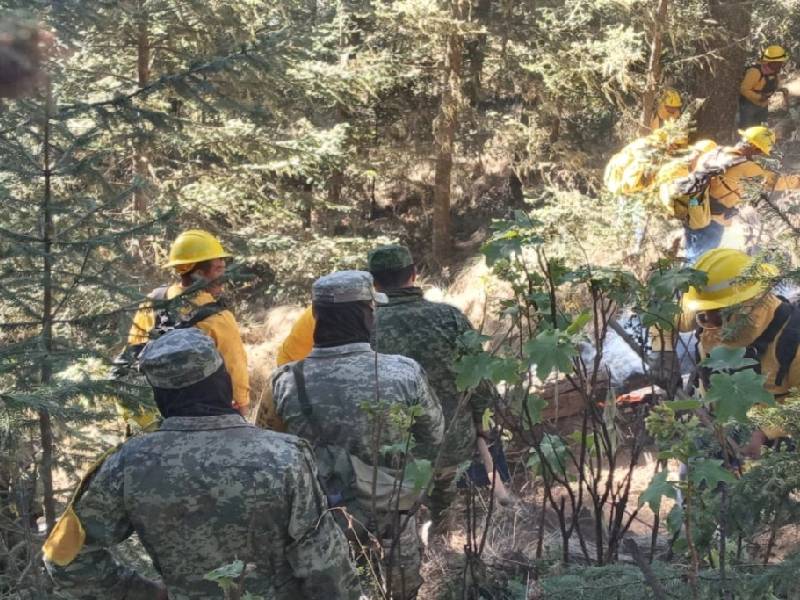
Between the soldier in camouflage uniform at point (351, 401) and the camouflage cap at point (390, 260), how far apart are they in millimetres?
846

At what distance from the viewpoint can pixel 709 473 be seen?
2268mm

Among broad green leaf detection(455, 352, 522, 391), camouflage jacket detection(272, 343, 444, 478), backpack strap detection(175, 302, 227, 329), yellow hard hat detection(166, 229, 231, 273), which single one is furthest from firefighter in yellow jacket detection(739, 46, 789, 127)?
broad green leaf detection(455, 352, 522, 391)

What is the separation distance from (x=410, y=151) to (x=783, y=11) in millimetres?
5963

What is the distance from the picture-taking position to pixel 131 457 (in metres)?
2.62

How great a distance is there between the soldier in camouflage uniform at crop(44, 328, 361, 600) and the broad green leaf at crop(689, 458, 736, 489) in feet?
3.78

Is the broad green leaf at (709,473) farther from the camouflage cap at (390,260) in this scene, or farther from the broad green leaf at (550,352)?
the camouflage cap at (390,260)

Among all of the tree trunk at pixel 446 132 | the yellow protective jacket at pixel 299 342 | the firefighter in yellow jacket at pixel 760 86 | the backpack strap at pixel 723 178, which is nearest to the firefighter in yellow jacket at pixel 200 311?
the yellow protective jacket at pixel 299 342

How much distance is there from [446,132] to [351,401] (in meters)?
9.50

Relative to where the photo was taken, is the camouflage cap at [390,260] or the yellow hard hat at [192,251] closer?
the camouflage cap at [390,260]

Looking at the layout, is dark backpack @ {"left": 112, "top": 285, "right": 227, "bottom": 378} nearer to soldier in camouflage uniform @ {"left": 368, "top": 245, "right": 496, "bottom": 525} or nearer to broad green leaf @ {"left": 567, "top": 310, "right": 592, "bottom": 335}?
soldier in camouflage uniform @ {"left": 368, "top": 245, "right": 496, "bottom": 525}

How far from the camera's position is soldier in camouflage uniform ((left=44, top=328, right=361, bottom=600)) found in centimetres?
257

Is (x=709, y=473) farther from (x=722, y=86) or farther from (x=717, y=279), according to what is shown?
(x=722, y=86)

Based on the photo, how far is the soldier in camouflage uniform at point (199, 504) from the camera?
2.57m

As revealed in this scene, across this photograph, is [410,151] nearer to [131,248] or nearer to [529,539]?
[131,248]
